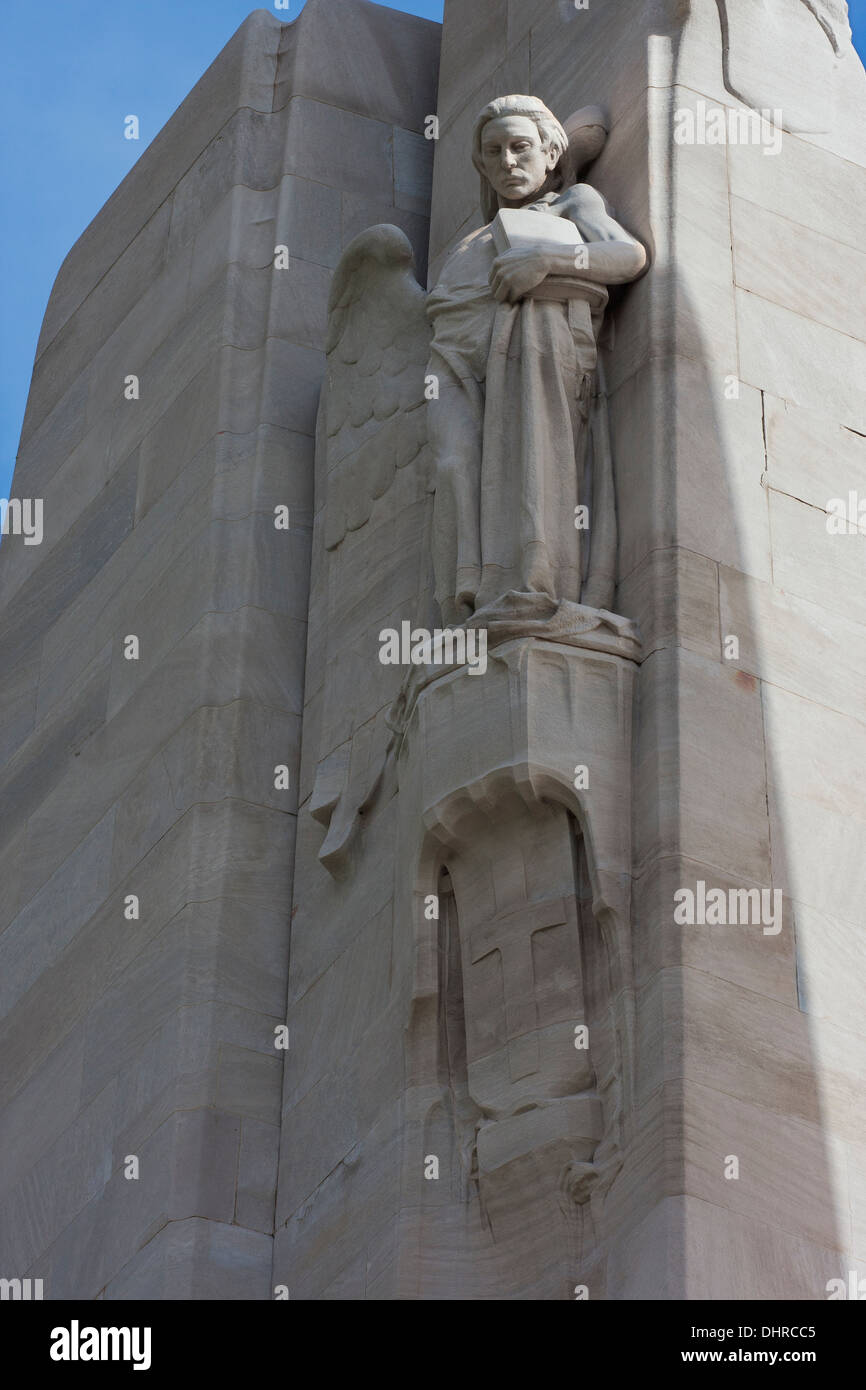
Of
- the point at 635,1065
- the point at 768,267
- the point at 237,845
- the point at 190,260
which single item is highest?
the point at 190,260

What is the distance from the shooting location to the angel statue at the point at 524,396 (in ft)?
44.5

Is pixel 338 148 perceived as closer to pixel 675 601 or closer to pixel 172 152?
pixel 172 152

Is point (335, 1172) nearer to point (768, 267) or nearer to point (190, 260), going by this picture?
point (768, 267)

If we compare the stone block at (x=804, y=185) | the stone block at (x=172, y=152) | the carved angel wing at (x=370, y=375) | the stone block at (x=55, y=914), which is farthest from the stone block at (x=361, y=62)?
the stone block at (x=55, y=914)

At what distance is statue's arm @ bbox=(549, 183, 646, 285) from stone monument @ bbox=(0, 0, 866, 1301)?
0.02 m

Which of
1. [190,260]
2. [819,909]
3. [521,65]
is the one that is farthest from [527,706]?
[190,260]

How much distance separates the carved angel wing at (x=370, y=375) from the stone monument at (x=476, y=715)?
28 mm

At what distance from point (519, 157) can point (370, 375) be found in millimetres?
1679

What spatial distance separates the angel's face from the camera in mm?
14977

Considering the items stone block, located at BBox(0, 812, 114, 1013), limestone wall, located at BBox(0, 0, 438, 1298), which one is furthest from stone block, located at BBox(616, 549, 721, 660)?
stone block, located at BBox(0, 812, 114, 1013)

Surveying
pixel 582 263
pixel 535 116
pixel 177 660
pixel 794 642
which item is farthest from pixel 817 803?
pixel 177 660

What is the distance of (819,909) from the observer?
12.9 m

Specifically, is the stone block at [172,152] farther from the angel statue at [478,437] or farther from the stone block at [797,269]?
the stone block at [797,269]

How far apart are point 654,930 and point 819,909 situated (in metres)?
0.80
